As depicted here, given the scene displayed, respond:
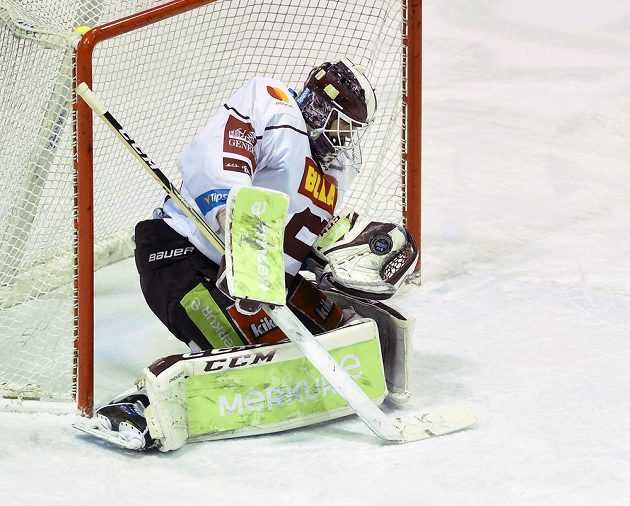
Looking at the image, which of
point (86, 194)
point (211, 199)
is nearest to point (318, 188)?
point (211, 199)

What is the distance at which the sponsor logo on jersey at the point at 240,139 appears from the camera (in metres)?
3.16

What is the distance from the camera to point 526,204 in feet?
16.2

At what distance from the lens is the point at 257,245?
9.96 ft

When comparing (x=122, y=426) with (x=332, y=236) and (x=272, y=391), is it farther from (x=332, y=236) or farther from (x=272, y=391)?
(x=332, y=236)

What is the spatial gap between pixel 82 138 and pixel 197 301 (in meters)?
0.53

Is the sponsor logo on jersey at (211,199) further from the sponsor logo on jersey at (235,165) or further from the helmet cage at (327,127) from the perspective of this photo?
the helmet cage at (327,127)

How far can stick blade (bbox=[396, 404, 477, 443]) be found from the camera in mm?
3162

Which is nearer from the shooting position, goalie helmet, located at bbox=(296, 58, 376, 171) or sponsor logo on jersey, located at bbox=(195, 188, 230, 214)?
sponsor logo on jersey, located at bbox=(195, 188, 230, 214)

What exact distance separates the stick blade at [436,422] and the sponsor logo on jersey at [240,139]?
70 centimetres

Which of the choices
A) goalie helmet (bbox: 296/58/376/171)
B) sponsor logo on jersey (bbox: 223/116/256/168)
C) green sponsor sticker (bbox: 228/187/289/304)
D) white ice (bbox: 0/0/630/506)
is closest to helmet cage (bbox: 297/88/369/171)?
goalie helmet (bbox: 296/58/376/171)

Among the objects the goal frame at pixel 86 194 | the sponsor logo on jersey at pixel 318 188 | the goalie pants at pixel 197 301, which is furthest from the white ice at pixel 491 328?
the sponsor logo on jersey at pixel 318 188

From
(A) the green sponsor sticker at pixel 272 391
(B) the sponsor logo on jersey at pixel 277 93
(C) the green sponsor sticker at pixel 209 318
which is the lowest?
(A) the green sponsor sticker at pixel 272 391

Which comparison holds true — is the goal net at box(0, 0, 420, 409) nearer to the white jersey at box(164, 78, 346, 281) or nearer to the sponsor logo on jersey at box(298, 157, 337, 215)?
the white jersey at box(164, 78, 346, 281)

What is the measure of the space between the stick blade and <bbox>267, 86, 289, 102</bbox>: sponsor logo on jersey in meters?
0.82
